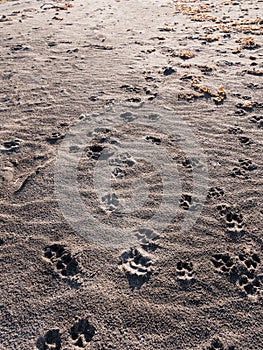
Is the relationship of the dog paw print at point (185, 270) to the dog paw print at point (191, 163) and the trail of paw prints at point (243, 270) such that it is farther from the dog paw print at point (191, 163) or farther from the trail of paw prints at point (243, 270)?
the dog paw print at point (191, 163)

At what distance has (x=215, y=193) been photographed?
15.1 ft

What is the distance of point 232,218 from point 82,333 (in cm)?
231

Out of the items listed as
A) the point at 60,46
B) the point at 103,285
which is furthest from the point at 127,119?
the point at 60,46

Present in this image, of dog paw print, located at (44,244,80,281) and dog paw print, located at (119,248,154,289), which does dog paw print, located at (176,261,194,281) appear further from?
dog paw print, located at (44,244,80,281)

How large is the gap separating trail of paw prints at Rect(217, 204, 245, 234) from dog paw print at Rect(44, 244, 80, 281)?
1.94 meters

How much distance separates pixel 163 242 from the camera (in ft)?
13.1

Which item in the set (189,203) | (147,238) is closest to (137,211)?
(147,238)

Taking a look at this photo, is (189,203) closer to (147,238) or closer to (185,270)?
(147,238)

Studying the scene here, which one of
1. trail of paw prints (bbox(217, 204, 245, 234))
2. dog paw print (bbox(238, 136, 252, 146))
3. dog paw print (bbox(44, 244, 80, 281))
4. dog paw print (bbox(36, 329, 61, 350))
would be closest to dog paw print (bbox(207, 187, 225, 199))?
trail of paw prints (bbox(217, 204, 245, 234))

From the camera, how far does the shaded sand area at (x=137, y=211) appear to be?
325 centimetres

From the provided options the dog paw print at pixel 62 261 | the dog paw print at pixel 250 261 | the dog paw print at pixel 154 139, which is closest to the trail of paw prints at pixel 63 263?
the dog paw print at pixel 62 261

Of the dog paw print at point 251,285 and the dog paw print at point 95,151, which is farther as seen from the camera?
the dog paw print at point 95,151

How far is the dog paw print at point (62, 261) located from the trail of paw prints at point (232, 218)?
1.94m

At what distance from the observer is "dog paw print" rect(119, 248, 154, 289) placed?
359cm
